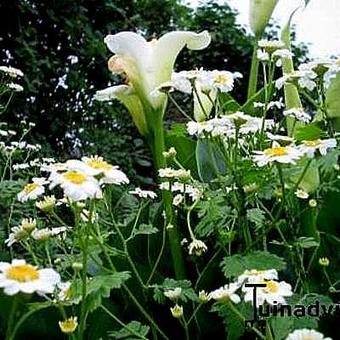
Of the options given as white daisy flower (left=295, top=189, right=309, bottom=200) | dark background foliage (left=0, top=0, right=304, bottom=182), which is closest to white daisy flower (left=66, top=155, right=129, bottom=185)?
white daisy flower (left=295, top=189, right=309, bottom=200)

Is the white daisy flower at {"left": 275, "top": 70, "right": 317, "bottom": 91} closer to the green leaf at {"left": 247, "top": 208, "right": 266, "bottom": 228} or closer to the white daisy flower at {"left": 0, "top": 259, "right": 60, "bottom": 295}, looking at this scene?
the green leaf at {"left": 247, "top": 208, "right": 266, "bottom": 228}

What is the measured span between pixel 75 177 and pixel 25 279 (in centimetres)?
9

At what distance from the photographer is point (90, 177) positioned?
18.6 inches

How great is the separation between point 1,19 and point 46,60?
6.9 inches

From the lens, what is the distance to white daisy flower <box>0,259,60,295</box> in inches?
15.4

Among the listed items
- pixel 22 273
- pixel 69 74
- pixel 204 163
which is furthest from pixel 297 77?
pixel 69 74

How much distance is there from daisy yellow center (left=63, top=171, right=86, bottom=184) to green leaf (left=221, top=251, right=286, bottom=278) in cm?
15

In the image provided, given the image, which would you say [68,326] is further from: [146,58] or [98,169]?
[146,58]

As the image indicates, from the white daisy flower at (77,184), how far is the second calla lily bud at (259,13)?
44cm

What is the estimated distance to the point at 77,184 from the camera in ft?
1.52

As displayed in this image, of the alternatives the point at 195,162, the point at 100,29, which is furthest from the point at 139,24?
the point at 195,162

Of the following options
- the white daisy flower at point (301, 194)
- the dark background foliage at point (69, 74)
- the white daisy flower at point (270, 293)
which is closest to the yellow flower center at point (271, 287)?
the white daisy flower at point (270, 293)

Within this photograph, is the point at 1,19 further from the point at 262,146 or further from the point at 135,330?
the point at 135,330

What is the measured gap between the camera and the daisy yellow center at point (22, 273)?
40 cm
